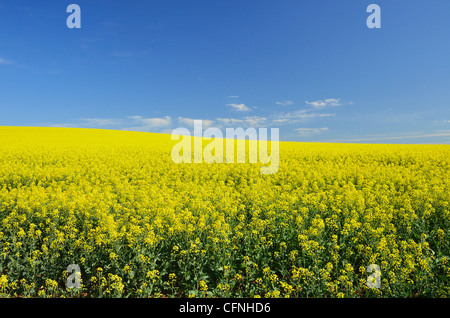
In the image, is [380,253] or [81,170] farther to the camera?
[81,170]

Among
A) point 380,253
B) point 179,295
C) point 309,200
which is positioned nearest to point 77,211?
point 179,295

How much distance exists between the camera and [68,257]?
18.7ft

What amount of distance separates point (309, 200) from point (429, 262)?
384 centimetres

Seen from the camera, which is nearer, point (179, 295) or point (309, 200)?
point (179, 295)

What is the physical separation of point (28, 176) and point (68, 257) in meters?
11.0

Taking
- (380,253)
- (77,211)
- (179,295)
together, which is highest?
(77,211)

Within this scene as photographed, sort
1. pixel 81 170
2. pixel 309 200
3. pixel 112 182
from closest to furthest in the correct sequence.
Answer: pixel 309 200, pixel 112 182, pixel 81 170
